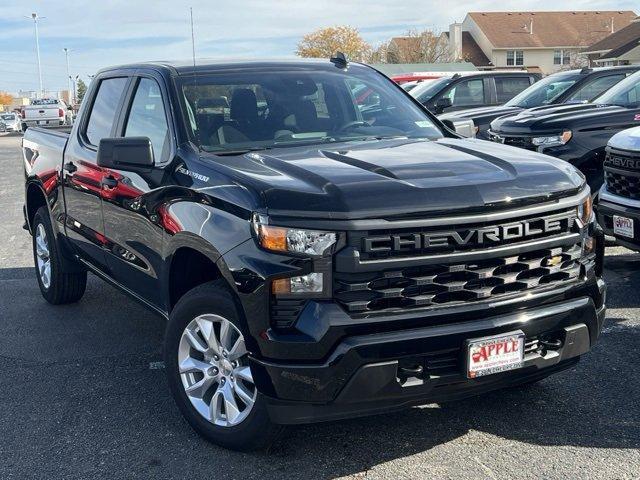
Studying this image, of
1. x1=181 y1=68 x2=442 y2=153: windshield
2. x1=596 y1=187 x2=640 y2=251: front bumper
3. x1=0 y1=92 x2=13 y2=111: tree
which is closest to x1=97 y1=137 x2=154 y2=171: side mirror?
x1=181 y1=68 x2=442 y2=153: windshield

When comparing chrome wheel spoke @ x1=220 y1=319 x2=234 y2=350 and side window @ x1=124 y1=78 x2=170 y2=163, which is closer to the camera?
chrome wheel spoke @ x1=220 y1=319 x2=234 y2=350

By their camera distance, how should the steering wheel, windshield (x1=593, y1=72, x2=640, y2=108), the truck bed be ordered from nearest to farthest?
the steering wheel → the truck bed → windshield (x1=593, y1=72, x2=640, y2=108)

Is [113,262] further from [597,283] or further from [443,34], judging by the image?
[443,34]

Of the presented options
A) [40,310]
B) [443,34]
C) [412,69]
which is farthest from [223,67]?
[443,34]

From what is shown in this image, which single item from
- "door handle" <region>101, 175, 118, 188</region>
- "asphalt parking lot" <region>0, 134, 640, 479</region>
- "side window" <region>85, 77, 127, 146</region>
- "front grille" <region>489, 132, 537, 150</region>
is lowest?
"asphalt parking lot" <region>0, 134, 640, 479</region>

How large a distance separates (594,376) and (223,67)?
9.54 feet

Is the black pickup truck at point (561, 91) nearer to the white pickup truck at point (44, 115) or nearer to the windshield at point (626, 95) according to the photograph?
the windshield at point (626, 95)

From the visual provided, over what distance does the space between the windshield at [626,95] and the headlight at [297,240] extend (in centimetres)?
614

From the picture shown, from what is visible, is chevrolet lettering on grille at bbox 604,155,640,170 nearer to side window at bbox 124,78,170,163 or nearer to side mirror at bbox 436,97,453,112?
side window at bbox 124,78,170,163

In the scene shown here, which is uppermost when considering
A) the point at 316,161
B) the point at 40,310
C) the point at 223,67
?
the point at 223,67

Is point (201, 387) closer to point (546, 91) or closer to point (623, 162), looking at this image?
point (623, 162)

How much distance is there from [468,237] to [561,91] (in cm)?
901

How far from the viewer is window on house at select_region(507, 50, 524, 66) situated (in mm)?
64000

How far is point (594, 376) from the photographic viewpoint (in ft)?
15.6
